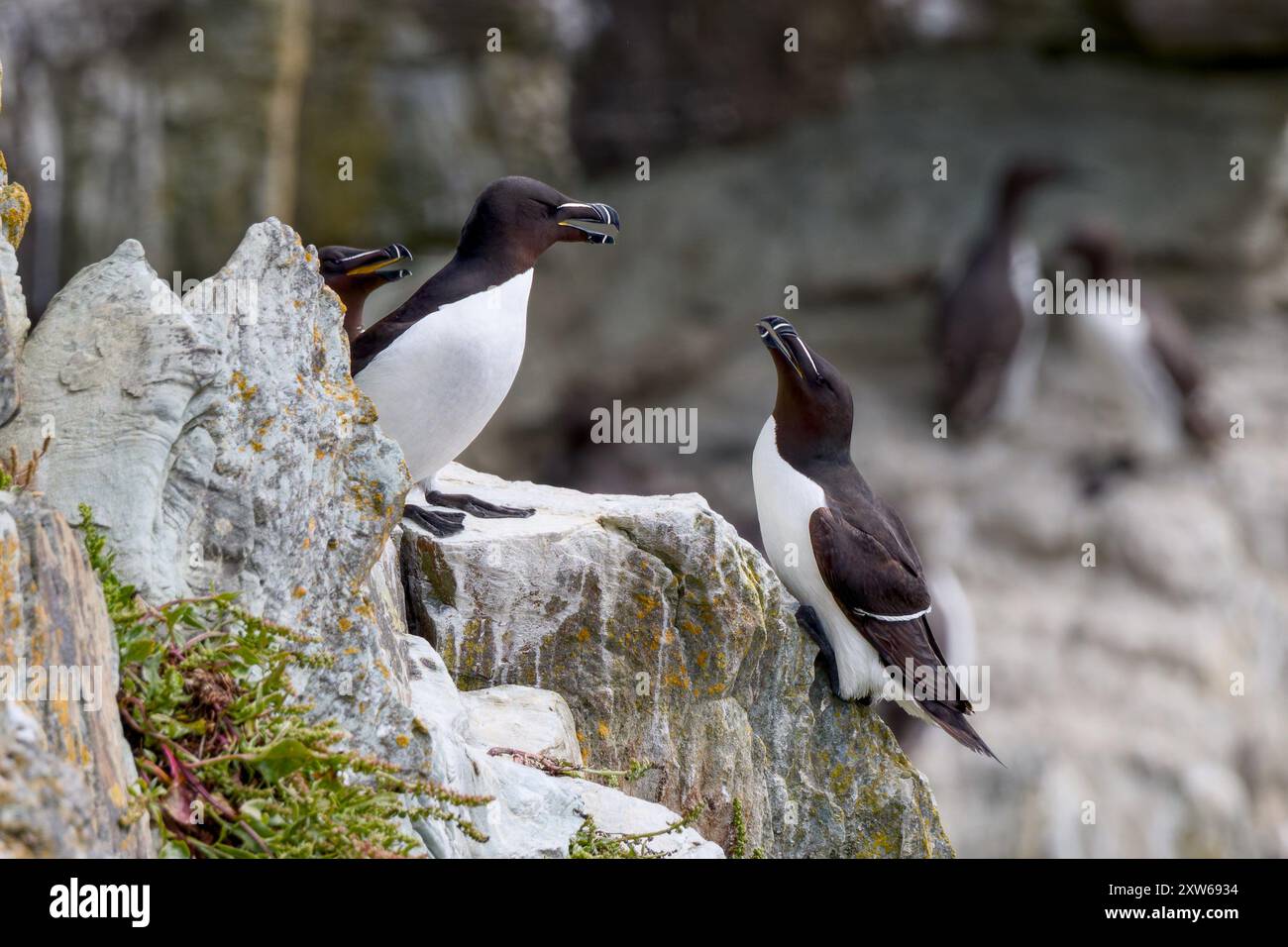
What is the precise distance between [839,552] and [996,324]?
8.47 m

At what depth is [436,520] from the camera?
15.3 feet

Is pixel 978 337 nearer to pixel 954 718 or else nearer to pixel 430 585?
pixel 954 718

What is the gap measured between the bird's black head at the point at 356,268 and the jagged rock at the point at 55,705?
1936 millimetres

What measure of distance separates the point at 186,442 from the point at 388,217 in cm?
1085

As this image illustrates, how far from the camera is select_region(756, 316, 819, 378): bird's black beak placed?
16.8 feet

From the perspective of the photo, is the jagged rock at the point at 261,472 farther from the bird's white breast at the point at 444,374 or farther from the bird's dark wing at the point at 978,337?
the bird's dark wing at the point at 978,337

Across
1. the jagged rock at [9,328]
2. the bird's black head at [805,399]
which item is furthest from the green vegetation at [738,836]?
the jagged rock at [9,328]

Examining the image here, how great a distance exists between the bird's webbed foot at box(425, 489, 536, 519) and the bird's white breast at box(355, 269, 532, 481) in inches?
6.8

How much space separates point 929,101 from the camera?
15875mm

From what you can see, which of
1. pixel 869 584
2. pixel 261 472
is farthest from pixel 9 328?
pixel 869 584

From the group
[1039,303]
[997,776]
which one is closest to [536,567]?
[997,776]
